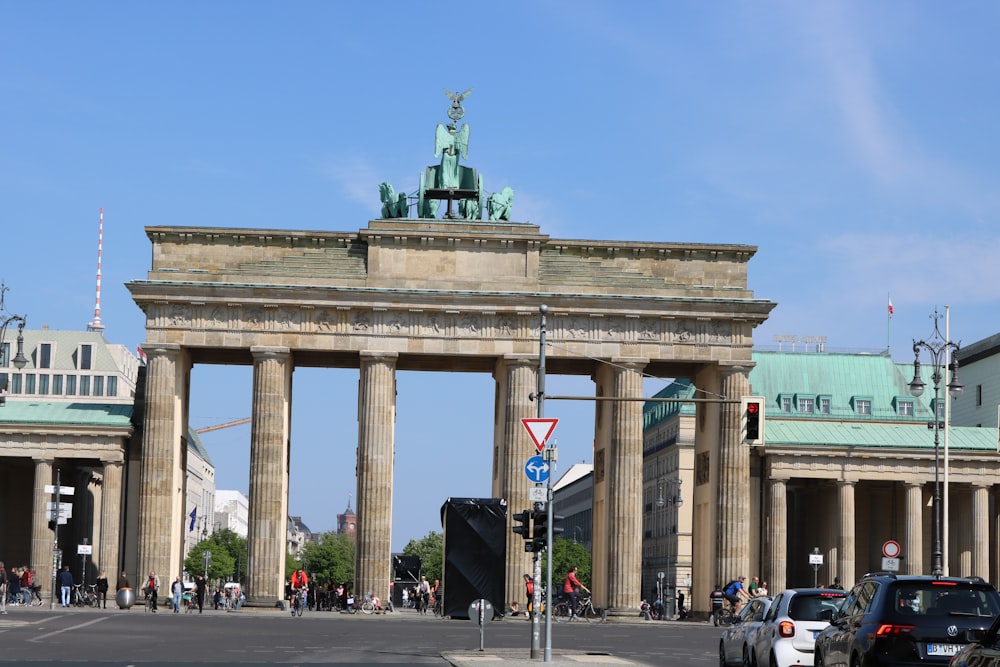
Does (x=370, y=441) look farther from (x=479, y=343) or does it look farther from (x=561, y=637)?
(x=561, y=637)

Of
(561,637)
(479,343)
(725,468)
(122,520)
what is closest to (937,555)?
(561,637)

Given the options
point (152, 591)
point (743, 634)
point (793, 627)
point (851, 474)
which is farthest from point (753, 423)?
point (851, 474)

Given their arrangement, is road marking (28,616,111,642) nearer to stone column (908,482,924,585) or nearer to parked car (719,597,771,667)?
parked car (719,597,771,667)

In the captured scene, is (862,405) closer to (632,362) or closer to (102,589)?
(632,362)

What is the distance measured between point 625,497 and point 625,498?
75mm

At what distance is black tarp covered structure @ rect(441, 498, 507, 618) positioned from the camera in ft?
199

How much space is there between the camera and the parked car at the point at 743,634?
33.2 m

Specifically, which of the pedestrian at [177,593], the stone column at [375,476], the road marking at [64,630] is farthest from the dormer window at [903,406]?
the road marking at [64,630]

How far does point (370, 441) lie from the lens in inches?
3179

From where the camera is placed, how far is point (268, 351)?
80.6 meters

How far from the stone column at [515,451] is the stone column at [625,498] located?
13.0 ft

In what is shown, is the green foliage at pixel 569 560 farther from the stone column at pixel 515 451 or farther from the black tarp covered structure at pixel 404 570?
the stone column at pixel 515 451

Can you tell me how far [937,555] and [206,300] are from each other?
36297 mm

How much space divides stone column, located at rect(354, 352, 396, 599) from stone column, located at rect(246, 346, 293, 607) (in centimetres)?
374
